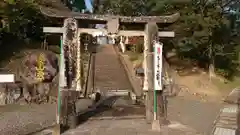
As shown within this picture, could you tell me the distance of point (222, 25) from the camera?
2500cm

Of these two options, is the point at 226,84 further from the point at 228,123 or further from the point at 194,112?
the point at 228,123

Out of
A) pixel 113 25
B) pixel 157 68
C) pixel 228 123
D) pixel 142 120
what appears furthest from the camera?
pixel 142 120

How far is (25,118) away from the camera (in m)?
15.0

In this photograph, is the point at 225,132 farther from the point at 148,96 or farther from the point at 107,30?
the point at 107,30

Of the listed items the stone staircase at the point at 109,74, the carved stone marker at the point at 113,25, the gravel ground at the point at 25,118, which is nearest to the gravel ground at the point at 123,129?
the gravel ground at the point at 25,118

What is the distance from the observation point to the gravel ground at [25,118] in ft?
40.9

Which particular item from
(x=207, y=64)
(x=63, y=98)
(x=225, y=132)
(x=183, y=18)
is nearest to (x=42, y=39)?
(x=183, y=18)

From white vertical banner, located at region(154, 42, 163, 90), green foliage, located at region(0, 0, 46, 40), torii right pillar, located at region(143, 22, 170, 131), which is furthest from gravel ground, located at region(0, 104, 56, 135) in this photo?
green foliage, located at region(0, 0, 46, 40)

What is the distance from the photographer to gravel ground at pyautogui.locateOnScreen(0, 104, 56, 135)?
12477mm

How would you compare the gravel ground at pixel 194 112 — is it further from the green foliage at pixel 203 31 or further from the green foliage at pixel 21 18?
the green foliage at pixel 21 18

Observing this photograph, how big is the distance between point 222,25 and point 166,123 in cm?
1477

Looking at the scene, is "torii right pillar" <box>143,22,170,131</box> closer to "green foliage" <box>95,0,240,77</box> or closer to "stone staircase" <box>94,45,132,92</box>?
"stone staircase" <box>94,45,132,92</box>

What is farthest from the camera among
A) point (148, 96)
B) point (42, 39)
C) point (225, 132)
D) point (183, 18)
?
point (42, 39)

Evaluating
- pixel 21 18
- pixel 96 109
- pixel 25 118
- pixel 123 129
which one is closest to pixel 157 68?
pixel 123 129
